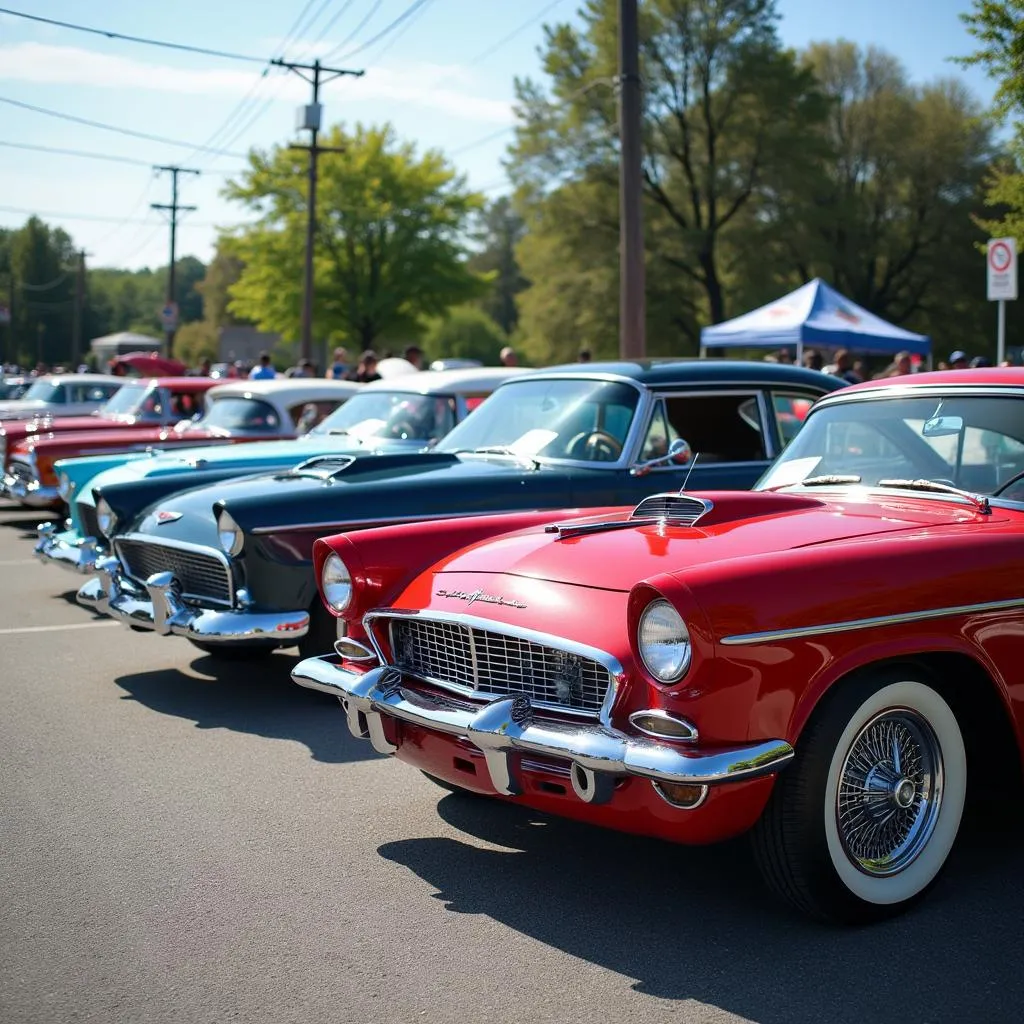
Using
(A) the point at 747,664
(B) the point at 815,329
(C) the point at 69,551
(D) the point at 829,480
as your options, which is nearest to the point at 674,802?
(A) the point at 747,664

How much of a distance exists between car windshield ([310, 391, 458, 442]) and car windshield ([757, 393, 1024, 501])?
3961 millimetres

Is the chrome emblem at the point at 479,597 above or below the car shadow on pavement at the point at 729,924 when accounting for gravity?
above

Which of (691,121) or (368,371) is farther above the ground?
(691,121)

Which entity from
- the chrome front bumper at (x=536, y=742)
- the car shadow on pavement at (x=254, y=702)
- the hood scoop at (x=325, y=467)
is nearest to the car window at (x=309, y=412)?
the hood scoop at (x=325, y=467)

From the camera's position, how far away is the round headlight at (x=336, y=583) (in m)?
4.34

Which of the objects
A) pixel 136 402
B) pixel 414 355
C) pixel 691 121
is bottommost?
pixel 136 402

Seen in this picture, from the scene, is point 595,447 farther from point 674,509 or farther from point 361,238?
point 361,238

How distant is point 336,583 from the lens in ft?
14.5

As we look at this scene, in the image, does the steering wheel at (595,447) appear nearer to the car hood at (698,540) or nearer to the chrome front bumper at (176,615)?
the chrome front bumper at (176,615)

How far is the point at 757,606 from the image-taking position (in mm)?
3191

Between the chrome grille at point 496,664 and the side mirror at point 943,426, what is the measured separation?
173cm

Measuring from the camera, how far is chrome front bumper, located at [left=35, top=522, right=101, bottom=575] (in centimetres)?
714

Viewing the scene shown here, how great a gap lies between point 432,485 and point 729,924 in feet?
10.5

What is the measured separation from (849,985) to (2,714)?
424cm
